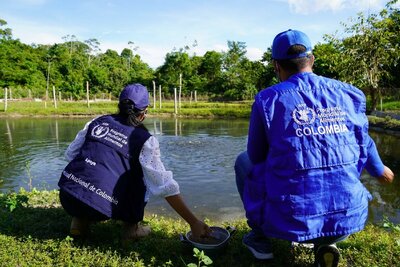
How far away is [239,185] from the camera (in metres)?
2.41

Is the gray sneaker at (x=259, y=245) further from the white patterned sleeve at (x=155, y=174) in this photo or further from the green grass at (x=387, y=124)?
the green grass at (x=387, y=124)

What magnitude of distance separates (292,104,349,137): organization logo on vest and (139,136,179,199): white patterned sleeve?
3.27 feet

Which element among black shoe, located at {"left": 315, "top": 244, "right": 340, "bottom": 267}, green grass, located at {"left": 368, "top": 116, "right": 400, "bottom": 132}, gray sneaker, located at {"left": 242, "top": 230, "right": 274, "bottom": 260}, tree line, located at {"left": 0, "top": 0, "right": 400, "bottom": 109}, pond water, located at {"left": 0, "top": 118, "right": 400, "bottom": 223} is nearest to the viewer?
black shoe, located at {"left": 315, "top": 244, "right": 340, "bottom": 267}

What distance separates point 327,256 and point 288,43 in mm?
1184

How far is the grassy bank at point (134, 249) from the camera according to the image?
94.6 inches

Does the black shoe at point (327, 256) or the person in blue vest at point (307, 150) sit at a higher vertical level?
the person in blue vest at point (307, 150)

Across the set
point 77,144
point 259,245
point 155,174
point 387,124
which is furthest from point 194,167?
point 387,124

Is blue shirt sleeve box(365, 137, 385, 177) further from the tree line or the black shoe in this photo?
the tree line

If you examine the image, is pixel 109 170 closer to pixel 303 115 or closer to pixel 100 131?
pixel 100 131

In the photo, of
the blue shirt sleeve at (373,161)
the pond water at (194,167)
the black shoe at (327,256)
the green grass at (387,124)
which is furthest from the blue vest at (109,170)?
the green grass at (387,124)

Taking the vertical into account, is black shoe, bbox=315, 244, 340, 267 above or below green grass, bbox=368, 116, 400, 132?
above

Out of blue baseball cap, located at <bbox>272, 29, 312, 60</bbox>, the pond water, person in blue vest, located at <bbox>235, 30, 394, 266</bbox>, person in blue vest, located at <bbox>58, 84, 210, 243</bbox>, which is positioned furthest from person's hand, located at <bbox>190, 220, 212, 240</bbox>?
the pond water

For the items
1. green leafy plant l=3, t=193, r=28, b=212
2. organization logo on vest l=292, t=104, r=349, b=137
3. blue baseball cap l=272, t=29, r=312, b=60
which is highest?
blue baseball cap l=272, t=29, r=312, b=60

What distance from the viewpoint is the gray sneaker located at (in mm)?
2309
